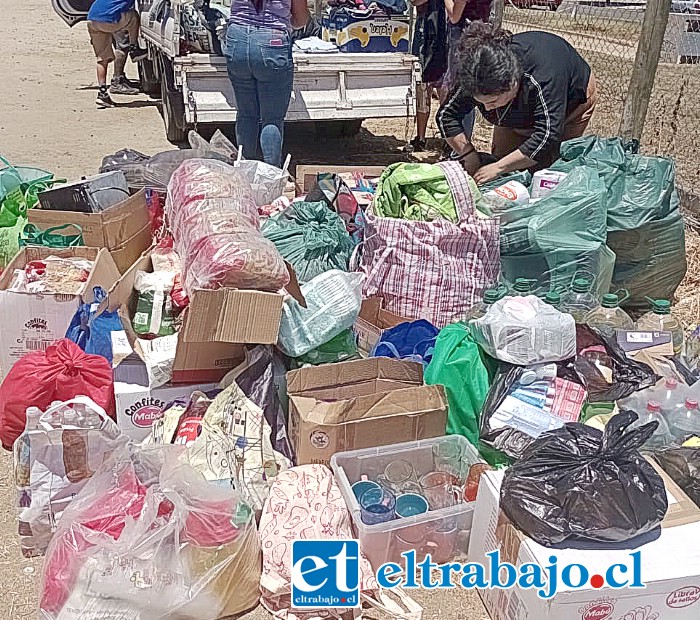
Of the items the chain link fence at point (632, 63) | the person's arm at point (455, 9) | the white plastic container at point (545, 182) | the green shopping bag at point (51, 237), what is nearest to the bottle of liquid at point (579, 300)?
the white plastic container at point (545, 182)

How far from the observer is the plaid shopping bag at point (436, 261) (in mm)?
3287

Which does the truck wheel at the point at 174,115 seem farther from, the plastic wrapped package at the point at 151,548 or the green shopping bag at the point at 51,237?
the plastic wrapped package at the point at 151,548

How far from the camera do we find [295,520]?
2.41 metres

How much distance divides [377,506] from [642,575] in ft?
2.81

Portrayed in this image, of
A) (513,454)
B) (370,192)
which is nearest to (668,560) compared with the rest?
(513,454)

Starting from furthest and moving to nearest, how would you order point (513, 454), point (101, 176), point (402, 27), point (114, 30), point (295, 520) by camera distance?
point (114, 30) < point (402, 27) < point (101, 176) < point (513, 454) < point (295, 520)

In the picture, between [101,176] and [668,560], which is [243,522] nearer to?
[668,560]

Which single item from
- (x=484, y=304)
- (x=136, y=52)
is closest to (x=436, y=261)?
(x=484, y=304)

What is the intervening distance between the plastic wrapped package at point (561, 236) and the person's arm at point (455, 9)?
2074 mm

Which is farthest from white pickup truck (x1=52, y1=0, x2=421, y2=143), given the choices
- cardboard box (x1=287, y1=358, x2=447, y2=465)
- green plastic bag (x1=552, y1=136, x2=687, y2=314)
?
cardboard box (x1=287, y1=358, x2=447, y2=465)

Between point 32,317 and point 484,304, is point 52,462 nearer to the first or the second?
point 32,317

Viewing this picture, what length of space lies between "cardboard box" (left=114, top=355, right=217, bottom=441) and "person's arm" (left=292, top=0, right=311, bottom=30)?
2278 millimetres

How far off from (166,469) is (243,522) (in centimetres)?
27

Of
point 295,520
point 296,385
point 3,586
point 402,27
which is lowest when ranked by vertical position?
point 3,586
